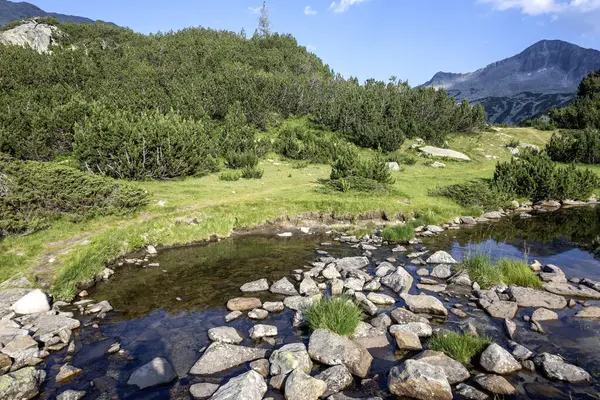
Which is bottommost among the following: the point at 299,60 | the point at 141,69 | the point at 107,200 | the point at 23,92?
the point at 107,200

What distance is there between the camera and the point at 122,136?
2419 cm

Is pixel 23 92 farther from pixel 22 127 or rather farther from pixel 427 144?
pixel 427 144

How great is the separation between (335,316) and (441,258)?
7478 millimetres

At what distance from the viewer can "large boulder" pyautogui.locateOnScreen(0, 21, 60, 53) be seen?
62.4m

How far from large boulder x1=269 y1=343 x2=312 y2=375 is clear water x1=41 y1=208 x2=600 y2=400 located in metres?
0.71

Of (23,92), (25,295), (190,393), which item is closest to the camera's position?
(190,393)

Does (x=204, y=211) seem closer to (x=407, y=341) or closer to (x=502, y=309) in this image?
(x=407, y=341)

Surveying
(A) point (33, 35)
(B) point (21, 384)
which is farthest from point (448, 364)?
(A) point (33, 35)

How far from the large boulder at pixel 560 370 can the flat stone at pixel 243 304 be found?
696cm

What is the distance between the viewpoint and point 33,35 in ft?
213

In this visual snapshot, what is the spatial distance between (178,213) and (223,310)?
9214 millimetres

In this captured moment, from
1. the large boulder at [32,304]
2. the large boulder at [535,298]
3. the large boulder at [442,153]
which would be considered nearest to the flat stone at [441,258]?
the large boulder at [535,298]

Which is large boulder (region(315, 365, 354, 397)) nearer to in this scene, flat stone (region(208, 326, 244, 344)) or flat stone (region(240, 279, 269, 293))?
flat stone (region(208, 326, 244, 344))

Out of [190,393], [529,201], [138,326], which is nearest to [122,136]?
[138,326]
